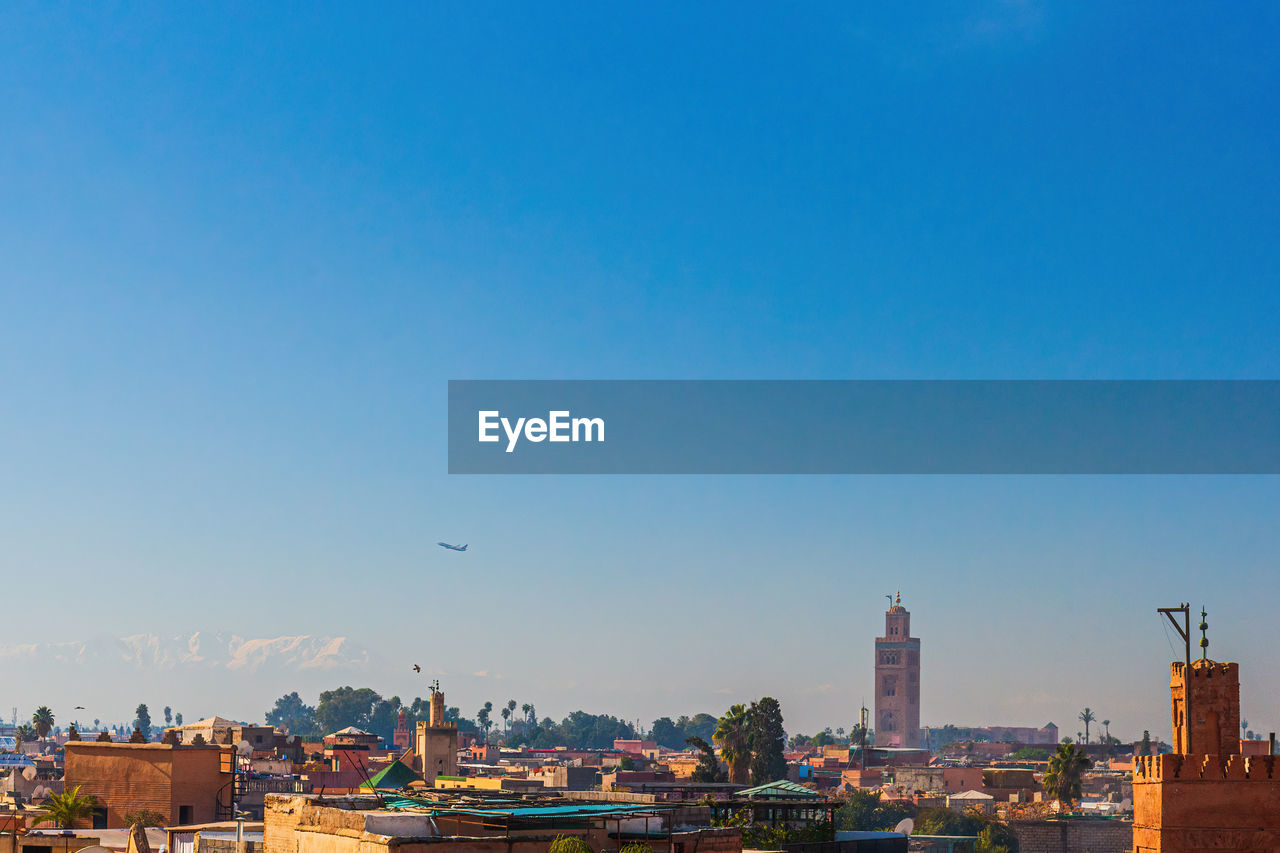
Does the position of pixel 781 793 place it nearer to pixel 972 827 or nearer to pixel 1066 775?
pixel 972 827

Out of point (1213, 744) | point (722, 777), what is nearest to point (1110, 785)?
point (722, 777)

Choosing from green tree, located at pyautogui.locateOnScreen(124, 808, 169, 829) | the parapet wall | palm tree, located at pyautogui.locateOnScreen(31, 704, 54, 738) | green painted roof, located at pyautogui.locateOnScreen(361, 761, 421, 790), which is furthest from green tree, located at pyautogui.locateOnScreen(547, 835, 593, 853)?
palm tree, located at pyautogui.locateOnScreen(31, 704, 54, 738)

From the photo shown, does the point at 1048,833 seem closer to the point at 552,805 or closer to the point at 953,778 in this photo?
the point at 953,778

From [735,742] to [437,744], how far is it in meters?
24.5

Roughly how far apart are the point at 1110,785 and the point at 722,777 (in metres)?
61.1

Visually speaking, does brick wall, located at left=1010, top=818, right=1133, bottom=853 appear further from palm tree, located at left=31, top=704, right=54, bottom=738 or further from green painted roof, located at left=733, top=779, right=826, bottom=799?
palm tree, located at left=31, top=704, right=54, bottom=738

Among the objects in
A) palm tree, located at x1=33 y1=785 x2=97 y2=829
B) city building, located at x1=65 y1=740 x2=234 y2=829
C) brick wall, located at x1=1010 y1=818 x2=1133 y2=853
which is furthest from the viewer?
brick wall, located at x1=1010 y1=818 x2=1133 y2=853

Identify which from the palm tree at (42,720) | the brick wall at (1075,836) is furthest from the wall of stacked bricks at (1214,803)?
the palm tree at (42,720)

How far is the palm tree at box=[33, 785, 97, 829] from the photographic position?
39781 mm

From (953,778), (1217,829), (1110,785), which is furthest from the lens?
(1110,785)

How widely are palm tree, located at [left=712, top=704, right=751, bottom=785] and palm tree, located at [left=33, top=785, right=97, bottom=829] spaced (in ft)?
189

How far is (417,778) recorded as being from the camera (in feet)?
209

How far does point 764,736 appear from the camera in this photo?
9825 centimetres

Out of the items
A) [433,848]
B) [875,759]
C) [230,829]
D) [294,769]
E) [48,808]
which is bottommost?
[875,759]
